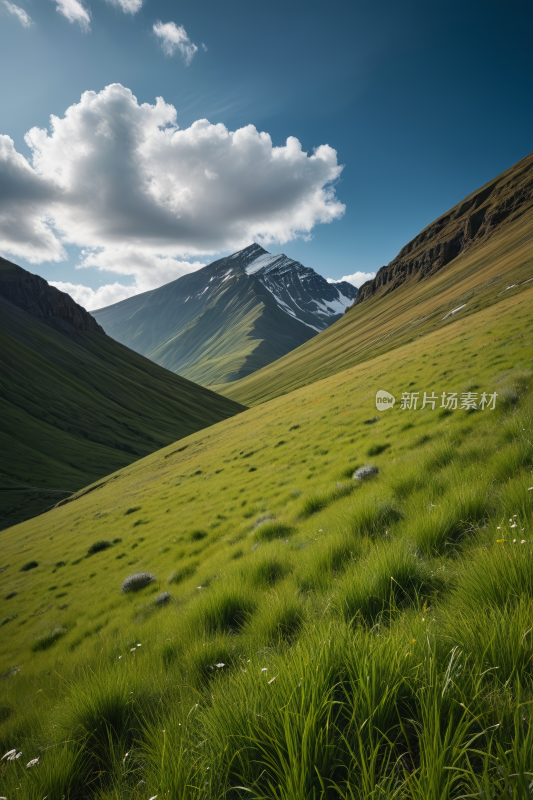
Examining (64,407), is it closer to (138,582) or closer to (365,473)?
(138,582)

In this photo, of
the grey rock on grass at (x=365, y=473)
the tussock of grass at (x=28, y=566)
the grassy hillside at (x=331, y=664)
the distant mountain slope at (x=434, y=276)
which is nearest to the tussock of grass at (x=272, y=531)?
the grassy hillside at (x=331, y=664)

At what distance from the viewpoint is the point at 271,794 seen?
5.93 feet

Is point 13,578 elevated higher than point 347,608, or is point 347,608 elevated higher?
point 347,608

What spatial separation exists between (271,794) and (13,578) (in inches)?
868

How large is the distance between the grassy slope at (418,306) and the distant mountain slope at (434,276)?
1.40 ft

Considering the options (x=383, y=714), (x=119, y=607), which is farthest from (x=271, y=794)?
(x=119, y=607)

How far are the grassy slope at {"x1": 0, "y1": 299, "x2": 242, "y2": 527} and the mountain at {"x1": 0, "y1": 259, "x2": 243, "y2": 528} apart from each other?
1.04 ft

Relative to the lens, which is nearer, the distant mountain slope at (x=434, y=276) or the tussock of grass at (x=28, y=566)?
the tussock of grass at (x=28, y=566)

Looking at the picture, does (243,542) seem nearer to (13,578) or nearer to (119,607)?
(119,607)

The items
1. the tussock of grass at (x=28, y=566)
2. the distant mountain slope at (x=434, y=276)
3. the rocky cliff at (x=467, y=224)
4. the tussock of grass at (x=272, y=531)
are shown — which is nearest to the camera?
the tussock of grass at (x=272, y=531)

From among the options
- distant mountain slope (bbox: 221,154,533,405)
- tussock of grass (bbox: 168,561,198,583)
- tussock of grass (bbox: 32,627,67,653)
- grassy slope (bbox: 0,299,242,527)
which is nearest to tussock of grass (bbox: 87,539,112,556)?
tussock of grass (bbox: 32,627,67,653)

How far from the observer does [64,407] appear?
12344cm

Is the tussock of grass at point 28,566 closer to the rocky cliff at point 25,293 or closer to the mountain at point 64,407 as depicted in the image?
the mountain at point 64,407

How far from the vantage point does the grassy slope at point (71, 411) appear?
86812mm
